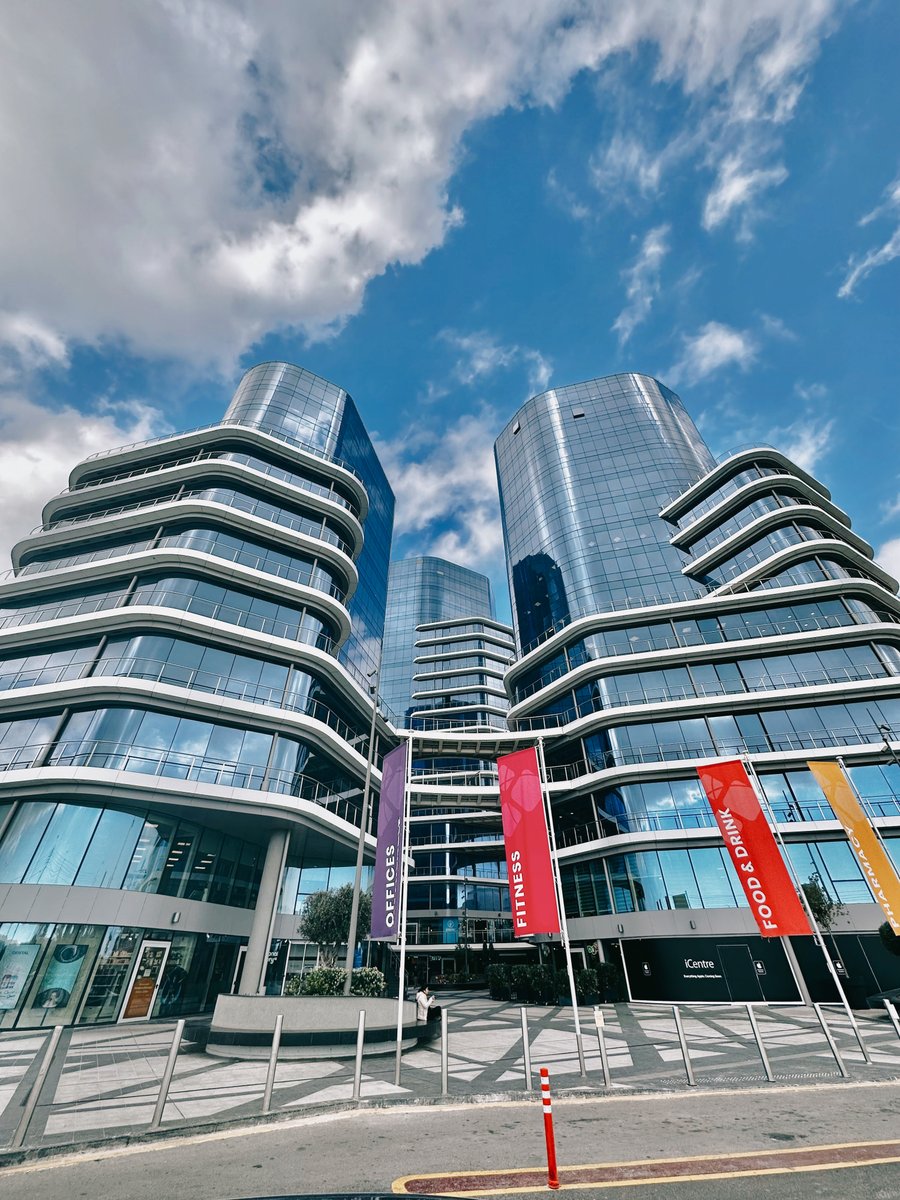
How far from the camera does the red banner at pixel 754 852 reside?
18188mm

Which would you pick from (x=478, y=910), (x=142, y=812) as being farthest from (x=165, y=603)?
(x=478, y=910)

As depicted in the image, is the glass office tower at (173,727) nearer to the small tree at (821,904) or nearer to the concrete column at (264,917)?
the concrete column at (264,917)

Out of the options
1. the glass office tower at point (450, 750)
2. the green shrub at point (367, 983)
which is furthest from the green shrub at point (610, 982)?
the green shrub at point (367, 983)

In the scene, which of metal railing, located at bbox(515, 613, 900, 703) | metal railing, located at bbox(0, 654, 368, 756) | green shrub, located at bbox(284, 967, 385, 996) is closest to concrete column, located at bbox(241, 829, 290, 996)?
green shrub, located at bbox(284, 967, 385, 996)

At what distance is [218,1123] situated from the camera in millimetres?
7766

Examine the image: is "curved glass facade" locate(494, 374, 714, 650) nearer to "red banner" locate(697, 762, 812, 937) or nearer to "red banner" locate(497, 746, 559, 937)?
"red banner" locate(697, 762, 812, 937)

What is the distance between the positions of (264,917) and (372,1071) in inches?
488

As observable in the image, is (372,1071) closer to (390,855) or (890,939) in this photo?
(390,855)

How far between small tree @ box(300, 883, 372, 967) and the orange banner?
69.7 ft

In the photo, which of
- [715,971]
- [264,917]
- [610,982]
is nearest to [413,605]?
[610,982]

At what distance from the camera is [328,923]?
26.0 m

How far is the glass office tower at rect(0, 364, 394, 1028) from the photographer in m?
20.5

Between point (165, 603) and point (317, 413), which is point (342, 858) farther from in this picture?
point (317, 413)

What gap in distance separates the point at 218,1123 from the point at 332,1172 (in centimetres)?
282
